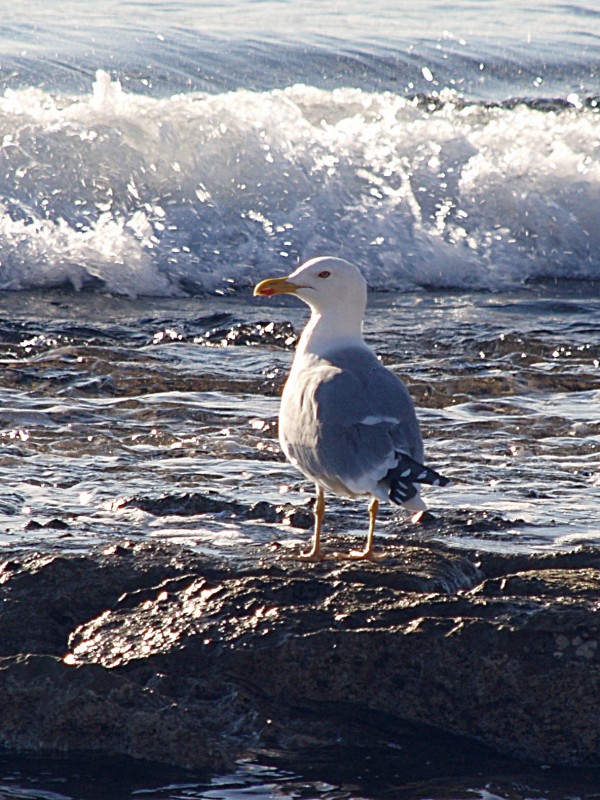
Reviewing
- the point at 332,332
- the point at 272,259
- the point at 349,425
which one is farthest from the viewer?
the point at 272,259

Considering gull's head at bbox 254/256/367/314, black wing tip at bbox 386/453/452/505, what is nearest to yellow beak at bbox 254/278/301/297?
gull's head at bbox 254/256/367/314

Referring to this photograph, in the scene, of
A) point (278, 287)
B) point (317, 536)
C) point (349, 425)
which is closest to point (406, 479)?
point (349, 425)

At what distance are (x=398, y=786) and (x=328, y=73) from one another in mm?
13725

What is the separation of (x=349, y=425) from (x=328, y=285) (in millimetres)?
882

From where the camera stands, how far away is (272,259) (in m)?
10.2

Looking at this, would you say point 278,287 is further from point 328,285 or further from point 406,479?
point 406,479

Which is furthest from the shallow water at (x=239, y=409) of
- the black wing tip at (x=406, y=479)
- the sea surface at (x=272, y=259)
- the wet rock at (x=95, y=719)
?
the wet rock at (x=95, y=719)

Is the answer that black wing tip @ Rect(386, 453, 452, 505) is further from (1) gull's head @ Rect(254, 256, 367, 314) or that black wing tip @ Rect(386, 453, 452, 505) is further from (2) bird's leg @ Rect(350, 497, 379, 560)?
(1) gull's head @ Rect(254, 256, 367, 314)

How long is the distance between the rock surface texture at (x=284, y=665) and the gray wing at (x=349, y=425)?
453mm

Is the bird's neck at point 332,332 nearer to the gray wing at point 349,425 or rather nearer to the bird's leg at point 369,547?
the gray wing at point 349,425

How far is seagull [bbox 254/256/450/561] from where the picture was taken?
3844 mm

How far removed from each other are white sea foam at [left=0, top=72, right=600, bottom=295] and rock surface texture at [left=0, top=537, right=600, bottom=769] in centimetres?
605

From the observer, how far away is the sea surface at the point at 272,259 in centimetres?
466

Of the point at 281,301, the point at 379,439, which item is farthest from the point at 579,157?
the point at 379,439
